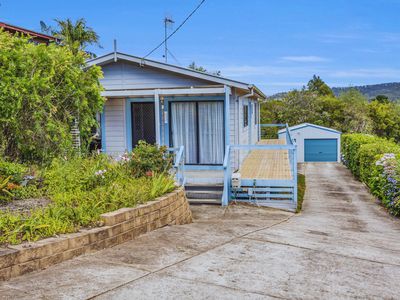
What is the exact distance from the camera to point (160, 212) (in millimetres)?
6996

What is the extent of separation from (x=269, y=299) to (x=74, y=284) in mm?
1925

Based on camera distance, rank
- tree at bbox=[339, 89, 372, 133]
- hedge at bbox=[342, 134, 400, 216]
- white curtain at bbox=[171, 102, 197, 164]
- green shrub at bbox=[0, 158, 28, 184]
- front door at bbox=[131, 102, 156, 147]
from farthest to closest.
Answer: tree at bbox=[339, 89, 372, 133]
front door at bbox=[131, 102, 156, 147]
white curtain at bbox=[171, 102, 197, 164]
hedge at bbox=[342, 134, 400, 216]
green shrub at bbox=[0, 158, 28, 184]

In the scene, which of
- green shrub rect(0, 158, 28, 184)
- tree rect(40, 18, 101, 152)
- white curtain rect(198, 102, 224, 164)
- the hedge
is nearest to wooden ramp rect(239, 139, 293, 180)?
white curtain rect(198, 102, 224, 164)

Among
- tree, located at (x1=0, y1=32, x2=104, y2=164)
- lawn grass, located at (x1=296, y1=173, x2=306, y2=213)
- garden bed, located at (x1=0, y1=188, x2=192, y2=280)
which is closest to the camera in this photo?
garden bed, located at (x1=0, y1=188, x2=192, y2=280)

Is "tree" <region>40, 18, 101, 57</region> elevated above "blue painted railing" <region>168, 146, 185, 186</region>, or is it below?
above

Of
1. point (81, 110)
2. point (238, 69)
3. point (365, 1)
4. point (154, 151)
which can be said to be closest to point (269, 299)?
point (154, 151)

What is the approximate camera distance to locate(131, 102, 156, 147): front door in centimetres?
1475

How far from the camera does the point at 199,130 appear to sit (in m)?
14.3

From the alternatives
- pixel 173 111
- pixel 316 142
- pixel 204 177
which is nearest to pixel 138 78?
pixel 173 111

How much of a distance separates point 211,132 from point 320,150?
718 inches

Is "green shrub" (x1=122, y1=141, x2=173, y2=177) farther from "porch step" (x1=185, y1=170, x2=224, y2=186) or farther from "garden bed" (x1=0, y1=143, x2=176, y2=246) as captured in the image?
"porch step" (x1=185, y1=170, x2=224, y2=186)

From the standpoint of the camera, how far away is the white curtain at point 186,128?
562 inches

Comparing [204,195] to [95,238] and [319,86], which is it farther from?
[319,86]

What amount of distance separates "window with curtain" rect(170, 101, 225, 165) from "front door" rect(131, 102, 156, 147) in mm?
784
